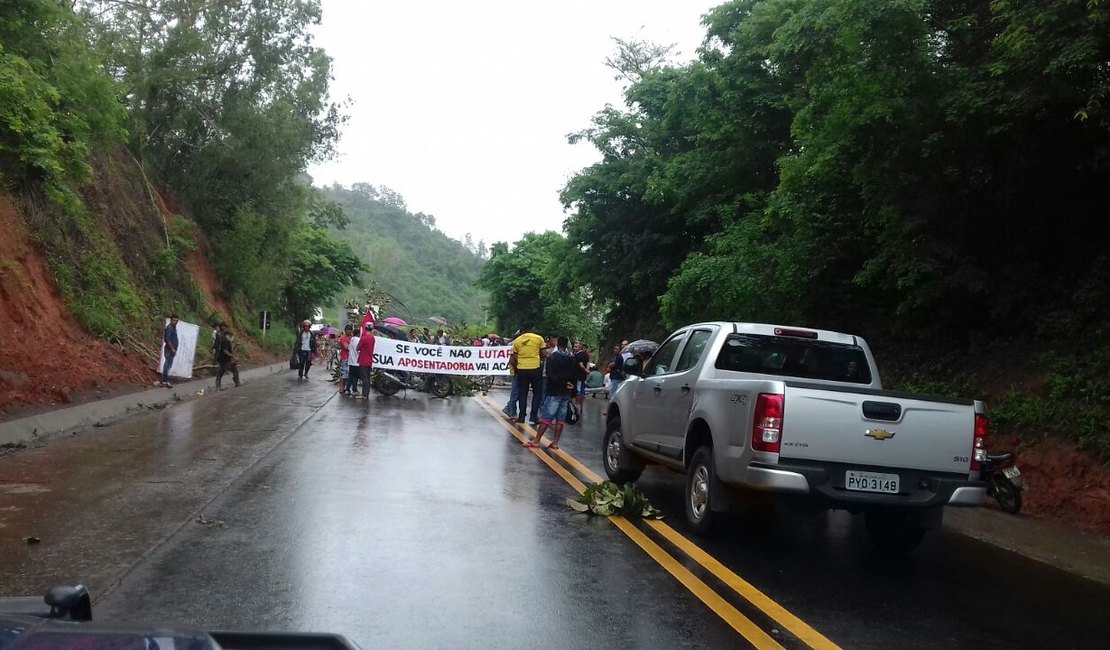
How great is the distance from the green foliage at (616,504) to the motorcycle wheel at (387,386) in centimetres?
1507

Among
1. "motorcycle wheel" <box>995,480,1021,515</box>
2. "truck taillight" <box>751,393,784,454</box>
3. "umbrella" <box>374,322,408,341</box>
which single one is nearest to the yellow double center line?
"truck taillight" <box>751,393,784,454</box>

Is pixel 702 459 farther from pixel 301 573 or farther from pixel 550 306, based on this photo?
pixel 550 306

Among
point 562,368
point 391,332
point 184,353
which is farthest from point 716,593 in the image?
point 391,332

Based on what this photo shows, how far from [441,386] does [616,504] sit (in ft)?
51.9

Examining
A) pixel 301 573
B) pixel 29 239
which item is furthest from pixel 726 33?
pixel 301 573

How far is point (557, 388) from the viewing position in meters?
13.2

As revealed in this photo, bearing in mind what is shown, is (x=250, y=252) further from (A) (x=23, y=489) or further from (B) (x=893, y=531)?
(B) (x=893, y=531)

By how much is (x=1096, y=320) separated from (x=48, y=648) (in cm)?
1295

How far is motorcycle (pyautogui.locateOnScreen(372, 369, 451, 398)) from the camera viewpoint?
2333 centimetres

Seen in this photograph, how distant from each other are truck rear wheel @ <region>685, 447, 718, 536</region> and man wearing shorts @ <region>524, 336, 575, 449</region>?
5.16 m

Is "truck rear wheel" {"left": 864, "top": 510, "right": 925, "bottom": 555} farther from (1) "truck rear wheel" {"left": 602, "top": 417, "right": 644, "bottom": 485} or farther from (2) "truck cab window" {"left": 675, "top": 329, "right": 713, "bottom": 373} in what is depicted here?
(1) "truck rear wheel" {"left": 602, "top": 417, "right": 644, "bottom": 485}

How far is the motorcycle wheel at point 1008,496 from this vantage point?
10156 millimetres

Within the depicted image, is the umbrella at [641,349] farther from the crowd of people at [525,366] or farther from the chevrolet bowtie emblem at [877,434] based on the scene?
the chevrolet bowtie emblem at [877,434]

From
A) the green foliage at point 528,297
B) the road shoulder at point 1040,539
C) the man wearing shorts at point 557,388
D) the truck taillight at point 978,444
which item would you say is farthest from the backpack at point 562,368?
the green foliage at point 528,297
